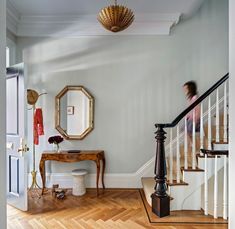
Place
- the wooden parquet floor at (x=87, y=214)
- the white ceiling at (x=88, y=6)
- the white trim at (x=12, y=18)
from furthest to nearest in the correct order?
the white trim at (x=12, y=18) < the white ceiling at (x=88, y=6) < the wooden parquet floor at (x=87, y=214)

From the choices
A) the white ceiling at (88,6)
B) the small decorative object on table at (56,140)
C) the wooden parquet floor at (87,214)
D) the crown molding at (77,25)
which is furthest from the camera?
the crown molding at (77,25)

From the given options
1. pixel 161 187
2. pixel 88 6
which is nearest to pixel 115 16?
pixel 88 6

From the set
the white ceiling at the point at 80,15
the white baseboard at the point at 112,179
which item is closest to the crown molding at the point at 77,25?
the white ceiling at the point at 80,15

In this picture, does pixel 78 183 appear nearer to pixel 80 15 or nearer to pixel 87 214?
pixel 87 214

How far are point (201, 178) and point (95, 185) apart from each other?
2041 mm

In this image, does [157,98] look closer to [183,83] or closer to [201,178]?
[183,83]

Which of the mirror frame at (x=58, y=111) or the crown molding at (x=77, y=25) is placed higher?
the crown molding at (x=77, y=25)

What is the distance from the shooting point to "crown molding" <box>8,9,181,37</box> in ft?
13.6

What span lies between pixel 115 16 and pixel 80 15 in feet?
4.82

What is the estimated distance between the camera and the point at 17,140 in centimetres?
328

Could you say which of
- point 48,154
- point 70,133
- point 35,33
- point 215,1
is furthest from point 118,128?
point 215,1

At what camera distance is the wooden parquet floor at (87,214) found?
2732 mm

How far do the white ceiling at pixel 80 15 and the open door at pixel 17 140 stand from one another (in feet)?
4.04

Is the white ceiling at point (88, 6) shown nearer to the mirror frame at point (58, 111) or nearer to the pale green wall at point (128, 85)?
the pale green wall at point (128, 85)
